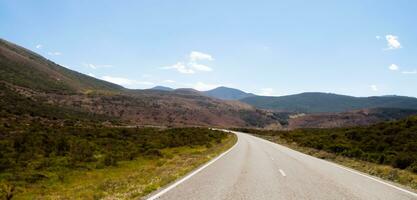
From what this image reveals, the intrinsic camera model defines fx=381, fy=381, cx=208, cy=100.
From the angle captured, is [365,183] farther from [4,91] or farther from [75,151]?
[4,91]

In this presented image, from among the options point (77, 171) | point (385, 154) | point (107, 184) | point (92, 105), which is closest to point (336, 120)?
point (92, 105)

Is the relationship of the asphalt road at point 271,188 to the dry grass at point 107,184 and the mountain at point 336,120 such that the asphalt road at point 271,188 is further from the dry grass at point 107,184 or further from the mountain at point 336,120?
the mountain at point 336,120

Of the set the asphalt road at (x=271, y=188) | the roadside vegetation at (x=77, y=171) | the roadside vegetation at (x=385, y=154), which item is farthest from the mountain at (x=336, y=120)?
the asphalt road at (x=271, y=188)

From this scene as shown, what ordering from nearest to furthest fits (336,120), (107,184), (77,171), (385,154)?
(107,184) → (77,171) → (385,154) → (336,120)

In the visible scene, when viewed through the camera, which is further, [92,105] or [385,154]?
[92,105]

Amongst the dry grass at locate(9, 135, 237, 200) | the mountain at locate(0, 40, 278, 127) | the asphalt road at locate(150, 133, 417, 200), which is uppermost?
the asphalt road at locate(150, 133, 417, 200)

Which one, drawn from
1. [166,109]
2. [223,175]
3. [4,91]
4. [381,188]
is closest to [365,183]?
[381,188]

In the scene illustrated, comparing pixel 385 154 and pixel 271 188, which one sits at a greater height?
pixel 385 154

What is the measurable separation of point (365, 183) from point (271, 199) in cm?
570

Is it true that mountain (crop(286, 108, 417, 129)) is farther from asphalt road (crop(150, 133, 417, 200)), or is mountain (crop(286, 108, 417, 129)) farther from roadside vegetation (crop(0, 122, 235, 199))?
asphalt road (crop(150, 133, 417, 200))

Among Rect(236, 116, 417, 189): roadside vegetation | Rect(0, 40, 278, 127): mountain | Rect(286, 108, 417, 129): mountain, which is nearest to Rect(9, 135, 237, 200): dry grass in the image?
Rect(236, 116, 417, 189): roadside vegetation

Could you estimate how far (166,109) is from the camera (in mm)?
144625

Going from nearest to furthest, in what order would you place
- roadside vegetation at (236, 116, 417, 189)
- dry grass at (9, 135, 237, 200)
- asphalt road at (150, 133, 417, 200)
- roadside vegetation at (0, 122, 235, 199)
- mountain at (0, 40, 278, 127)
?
asphalt road at (150, 133, 417, 200) → dry grass at (9, 135, 237, 200) → roadside vegetation at (0, 122, 235, 199) → roadside vegetation at (236, 116, 417, 189) → mountain at (0, 40, 278, 127)

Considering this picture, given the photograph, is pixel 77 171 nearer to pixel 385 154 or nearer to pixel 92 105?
pixel 385 154
